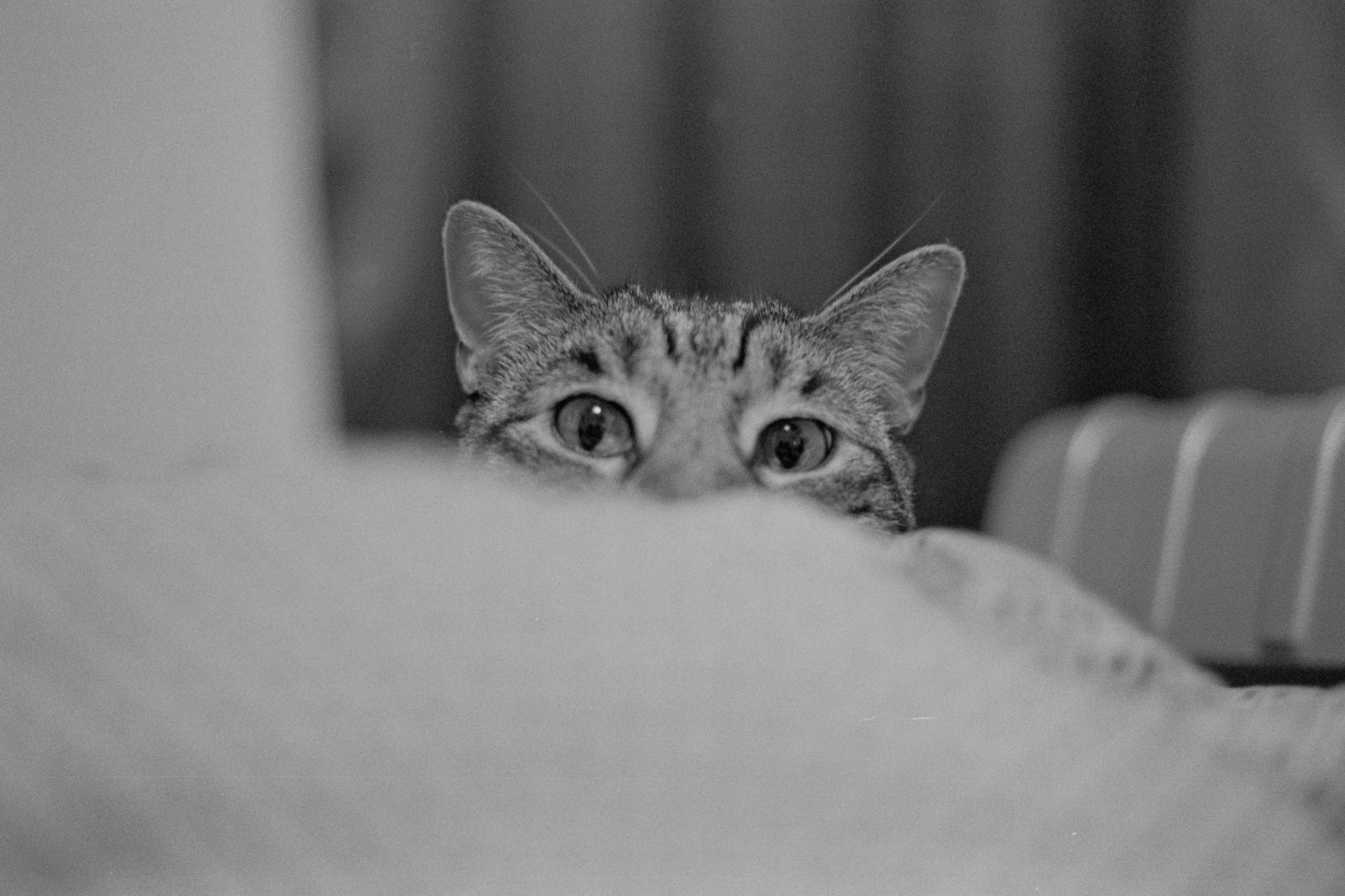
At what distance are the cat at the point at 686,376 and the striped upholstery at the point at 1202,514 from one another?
19cm

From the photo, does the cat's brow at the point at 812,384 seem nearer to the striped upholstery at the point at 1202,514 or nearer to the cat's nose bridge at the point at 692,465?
the cat's nose bridge at the point at 692,465

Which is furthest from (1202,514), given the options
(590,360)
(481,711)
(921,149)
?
(481,711)

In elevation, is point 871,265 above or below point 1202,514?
above

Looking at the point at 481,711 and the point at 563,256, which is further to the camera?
the point at 563,256

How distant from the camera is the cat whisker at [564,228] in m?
0.37

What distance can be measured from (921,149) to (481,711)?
385mm

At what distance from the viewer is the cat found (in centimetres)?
34

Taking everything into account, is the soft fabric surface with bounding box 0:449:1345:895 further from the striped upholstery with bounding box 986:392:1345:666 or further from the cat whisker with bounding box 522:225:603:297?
the striped upholstery with bounding box 986:392:1345:666

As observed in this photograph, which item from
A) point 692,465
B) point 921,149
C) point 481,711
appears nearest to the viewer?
point 481,711

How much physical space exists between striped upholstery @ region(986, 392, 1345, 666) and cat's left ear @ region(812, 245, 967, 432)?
0.59 ft

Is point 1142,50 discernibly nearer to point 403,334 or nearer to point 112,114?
point 403,334

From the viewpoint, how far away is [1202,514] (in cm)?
51

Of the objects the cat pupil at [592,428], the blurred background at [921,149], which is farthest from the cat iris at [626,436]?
the blurred background at [921,149]

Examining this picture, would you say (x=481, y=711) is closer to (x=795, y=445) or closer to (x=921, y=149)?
(x=795, y=445)
